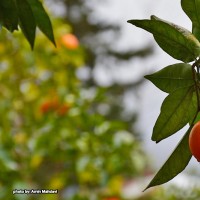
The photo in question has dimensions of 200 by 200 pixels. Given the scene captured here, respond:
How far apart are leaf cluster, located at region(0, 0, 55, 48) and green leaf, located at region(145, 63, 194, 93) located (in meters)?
0.16

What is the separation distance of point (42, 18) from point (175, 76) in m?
0.23

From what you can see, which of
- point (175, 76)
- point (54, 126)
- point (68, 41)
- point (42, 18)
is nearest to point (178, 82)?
point (175, 76)

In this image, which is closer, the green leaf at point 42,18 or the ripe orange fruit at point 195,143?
the ripe orange fruit at point 195,143

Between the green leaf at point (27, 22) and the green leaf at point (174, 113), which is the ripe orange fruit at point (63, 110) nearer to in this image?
the green leaf at point (27, 22)

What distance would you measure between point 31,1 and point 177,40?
231 millimetres

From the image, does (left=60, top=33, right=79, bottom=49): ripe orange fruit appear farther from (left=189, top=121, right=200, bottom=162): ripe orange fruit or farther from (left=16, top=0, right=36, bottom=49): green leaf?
(left=189, top=121, right=200, bottom=162): ripe orange fruit

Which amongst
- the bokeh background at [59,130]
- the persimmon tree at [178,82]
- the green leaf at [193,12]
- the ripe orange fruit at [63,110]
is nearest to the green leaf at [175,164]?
the persimmon tree at [178,82]

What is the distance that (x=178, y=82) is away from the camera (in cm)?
53

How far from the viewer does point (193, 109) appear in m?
0.54

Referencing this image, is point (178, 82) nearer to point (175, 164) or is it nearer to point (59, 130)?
point (175, 164)

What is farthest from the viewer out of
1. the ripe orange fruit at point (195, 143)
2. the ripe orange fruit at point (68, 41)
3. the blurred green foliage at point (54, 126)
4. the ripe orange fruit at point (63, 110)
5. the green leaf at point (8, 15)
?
the ripe orange fruit at point (68, 41)

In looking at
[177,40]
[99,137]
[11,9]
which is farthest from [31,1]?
[99,137]

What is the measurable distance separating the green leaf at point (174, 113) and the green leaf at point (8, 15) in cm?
23

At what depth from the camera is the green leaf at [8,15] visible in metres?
0.60
